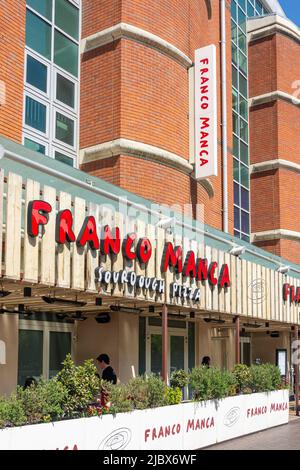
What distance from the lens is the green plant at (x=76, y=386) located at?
8953mm

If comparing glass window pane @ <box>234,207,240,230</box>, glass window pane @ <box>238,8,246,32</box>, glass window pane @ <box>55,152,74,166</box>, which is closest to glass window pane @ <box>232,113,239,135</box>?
glass window pane @ <box>234,207,240,230</box>

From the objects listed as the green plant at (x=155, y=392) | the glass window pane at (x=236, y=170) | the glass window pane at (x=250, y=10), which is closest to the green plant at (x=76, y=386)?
the green plant at (x=155, y=392)

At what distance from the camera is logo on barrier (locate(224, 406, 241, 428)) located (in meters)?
13.3

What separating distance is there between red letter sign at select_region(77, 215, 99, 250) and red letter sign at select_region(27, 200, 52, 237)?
101 cm

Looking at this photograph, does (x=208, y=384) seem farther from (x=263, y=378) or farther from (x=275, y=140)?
(x=275, y=140)

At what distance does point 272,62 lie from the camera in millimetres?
28875

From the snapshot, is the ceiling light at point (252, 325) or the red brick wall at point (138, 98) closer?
the red brick wall at point (138, 98)

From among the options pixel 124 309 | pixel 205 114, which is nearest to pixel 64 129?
pixel 205 114

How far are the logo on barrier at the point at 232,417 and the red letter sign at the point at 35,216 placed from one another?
6.42m

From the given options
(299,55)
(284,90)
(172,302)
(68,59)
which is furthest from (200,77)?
(299,55)

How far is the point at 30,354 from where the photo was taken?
13.9 m

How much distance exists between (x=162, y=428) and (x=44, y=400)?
3068mm

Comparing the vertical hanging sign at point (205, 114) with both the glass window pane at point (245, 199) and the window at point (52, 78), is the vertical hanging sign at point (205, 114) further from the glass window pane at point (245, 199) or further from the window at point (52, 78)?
the glass window pane at point (245, 199)

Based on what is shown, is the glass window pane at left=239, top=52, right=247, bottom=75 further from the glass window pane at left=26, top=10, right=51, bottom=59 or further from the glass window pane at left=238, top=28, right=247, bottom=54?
the glass window pane at left=26, top=10, right=51, bottom=59
